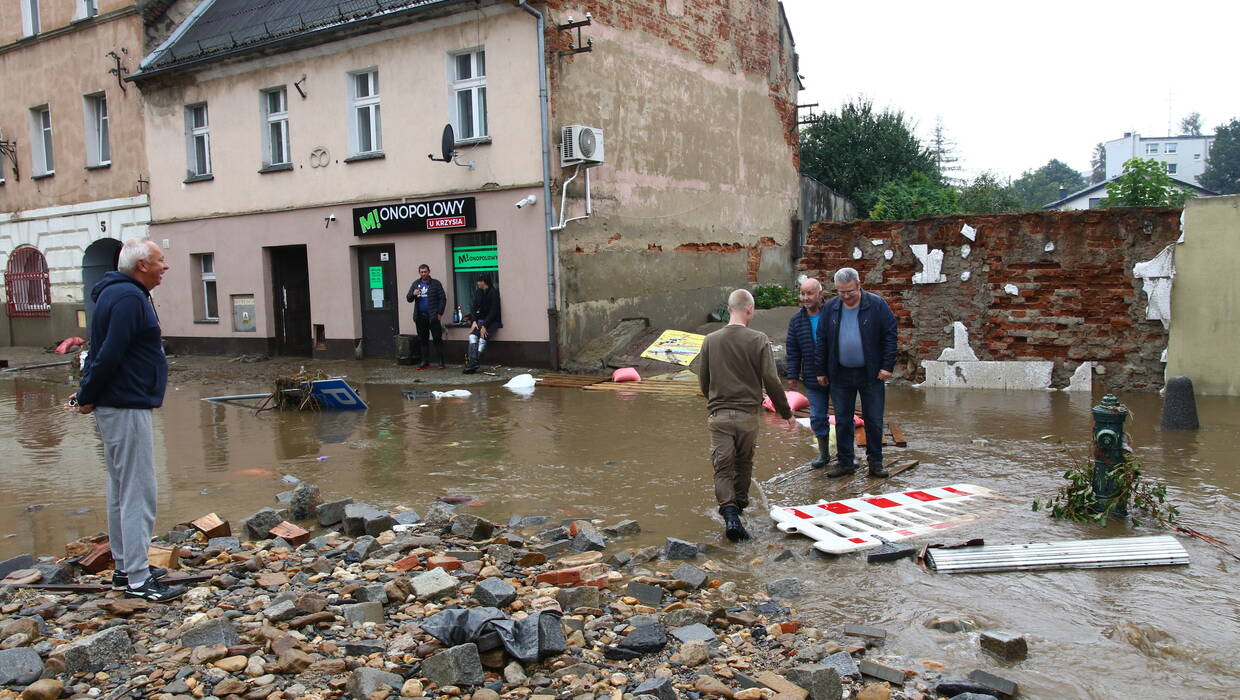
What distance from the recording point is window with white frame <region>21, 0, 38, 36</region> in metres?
24.4

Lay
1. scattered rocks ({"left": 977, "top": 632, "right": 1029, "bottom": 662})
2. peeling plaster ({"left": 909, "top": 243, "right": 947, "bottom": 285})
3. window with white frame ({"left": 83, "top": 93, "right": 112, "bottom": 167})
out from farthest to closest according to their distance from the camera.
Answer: window with white frame ({"left": 83, "top": 93, "right": 112, "bottom": 167}) → peeling plaster ({"left": 909, "top": 243, "right": 947, "bottom": 285}) → scattered rocks ({"left": 977, "top": 632, "right": 1029, "bottom": 662})

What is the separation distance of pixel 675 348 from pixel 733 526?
1032cm

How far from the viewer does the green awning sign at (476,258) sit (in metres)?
17.5

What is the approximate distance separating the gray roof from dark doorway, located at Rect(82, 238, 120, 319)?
5190mm

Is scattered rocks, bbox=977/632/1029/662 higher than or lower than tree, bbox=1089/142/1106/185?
lower

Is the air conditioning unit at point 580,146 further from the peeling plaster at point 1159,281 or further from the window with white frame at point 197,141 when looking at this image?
the window with white frame at point 197,141

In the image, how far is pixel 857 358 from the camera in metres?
7.95

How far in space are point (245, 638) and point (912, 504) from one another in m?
4.78

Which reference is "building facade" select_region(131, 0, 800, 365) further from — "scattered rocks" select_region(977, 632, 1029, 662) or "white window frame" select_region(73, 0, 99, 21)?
"scattered rocks" select_region(977, 632, 1029, 662)

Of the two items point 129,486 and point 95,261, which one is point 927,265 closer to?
point 129,486

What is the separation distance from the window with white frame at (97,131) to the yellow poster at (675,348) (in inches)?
627

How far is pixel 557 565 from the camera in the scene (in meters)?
5.76

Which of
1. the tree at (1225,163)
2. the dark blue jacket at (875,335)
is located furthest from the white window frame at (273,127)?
the tree at (1225,163)

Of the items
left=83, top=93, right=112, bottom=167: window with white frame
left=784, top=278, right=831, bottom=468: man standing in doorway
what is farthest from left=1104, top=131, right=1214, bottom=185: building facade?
left=784, top=278, right=831, bottom=468: man standing in doorway
